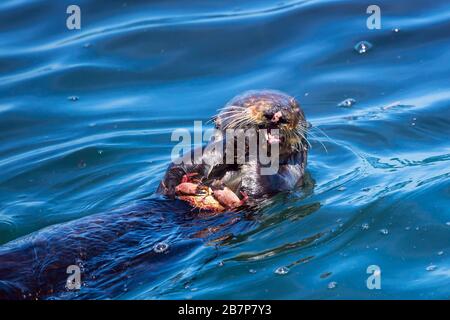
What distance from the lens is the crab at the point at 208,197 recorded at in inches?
215

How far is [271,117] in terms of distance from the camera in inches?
216

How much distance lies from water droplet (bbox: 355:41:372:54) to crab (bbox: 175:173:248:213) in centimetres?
411

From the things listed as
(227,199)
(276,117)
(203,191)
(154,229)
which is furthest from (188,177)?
(276,117)

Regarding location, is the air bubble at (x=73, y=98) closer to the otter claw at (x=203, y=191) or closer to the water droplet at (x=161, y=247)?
the otter claw at (x=203, y=191)

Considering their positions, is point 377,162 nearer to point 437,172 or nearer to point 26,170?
point 437,172

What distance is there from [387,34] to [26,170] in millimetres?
4275

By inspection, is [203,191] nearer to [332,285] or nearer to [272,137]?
[272,137]

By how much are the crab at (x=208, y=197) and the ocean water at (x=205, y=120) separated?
4.1 inches

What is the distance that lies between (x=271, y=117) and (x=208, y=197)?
0.62 m
